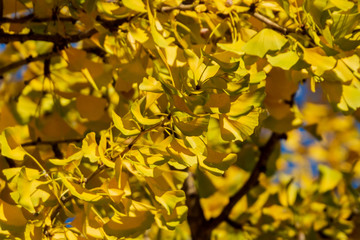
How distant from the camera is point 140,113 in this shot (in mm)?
628

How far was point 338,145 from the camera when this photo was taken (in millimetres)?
2465

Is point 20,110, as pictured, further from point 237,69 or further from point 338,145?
point 338,145

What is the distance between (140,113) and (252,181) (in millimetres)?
608

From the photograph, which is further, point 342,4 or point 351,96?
point 351,96

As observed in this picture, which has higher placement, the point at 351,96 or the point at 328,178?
the point at 351,96

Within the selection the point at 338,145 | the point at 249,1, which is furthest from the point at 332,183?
the point at 338,145

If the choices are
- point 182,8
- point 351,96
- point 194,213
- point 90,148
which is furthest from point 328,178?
point 90,148

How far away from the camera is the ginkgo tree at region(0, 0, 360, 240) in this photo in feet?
2.11

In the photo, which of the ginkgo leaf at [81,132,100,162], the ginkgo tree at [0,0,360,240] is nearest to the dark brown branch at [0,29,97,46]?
the ginkgo tree at [0,0,360,240]

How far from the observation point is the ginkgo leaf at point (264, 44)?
2.18ft

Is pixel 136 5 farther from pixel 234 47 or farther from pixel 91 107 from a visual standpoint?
pixel 91 107

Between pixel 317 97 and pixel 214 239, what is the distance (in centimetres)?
172

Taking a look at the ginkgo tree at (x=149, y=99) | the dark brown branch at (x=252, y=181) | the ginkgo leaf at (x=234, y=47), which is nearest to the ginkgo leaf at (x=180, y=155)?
the ginkgo tree at (x=149, y=99)

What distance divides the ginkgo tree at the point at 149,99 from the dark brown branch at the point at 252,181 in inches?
0.6
